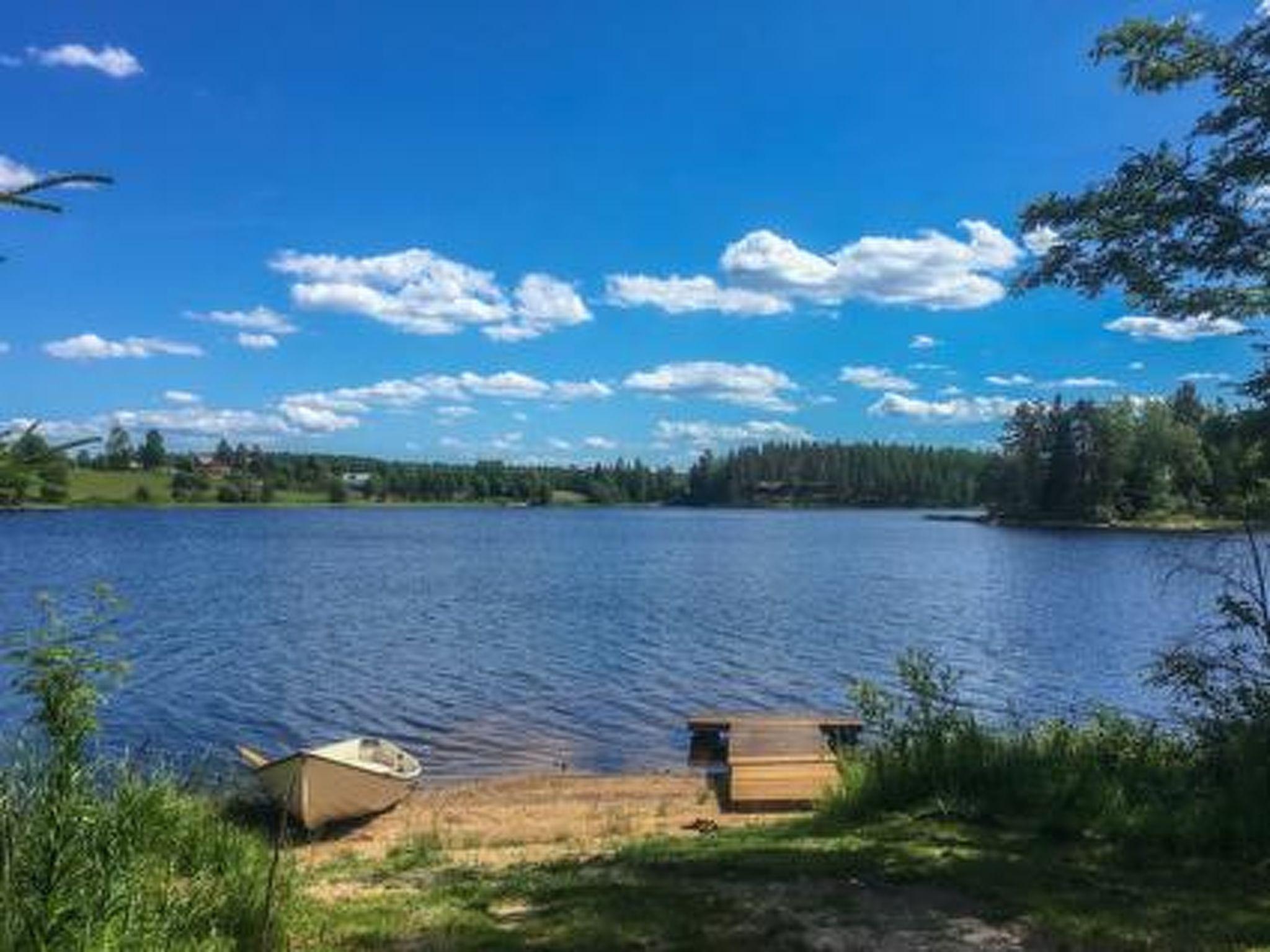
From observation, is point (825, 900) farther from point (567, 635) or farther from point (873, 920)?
point (567, 635)

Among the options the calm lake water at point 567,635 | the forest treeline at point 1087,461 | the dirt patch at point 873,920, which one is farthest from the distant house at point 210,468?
the dirt patch at point 873,920

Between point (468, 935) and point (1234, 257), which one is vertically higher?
point (1234, 257)

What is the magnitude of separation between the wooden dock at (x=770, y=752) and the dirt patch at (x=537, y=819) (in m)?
0.54

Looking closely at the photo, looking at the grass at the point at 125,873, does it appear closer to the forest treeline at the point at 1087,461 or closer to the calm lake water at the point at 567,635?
the calm lake water at the point at 567,635

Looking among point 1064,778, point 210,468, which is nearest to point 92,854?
point 1064,778

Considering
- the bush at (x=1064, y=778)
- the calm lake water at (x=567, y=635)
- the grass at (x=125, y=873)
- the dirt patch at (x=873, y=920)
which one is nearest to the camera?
the grass at (x=125, y=873)

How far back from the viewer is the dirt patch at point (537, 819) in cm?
1422

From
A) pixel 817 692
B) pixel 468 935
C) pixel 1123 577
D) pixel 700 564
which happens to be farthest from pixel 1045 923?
pixel 700 564

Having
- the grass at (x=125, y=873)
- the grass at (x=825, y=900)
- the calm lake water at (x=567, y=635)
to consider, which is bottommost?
the calm lake water at (x=567, y=635)

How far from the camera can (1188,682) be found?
11.2 m

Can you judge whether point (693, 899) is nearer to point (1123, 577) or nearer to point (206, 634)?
point (206, 634)

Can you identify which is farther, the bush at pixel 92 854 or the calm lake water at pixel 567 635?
the calm lake water at pixel 567 635

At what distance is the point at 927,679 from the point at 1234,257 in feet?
17.0

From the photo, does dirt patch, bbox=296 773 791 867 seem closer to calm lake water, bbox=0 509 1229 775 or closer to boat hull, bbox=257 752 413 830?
boat hull, bbox=257 752 413 830
